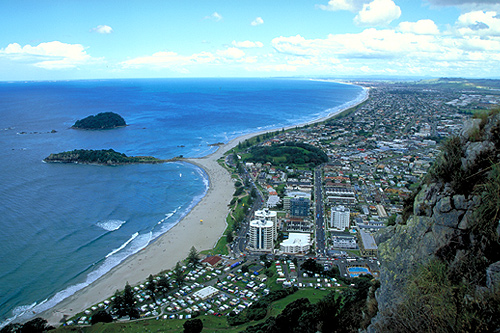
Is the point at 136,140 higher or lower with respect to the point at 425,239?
lower

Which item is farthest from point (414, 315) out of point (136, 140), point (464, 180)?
point (136, 140)

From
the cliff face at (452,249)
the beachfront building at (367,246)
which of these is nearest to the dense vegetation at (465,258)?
the cliff face at (452,249)

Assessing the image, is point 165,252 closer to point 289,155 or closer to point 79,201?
point 79,201

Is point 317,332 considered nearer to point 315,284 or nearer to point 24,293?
point 315,284

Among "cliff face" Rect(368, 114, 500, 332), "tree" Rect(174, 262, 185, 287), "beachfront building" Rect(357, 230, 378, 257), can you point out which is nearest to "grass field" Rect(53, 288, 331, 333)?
"tree" Rect(174, 262, 185, 287)

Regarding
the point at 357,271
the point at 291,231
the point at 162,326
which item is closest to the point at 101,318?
the point at 162,326

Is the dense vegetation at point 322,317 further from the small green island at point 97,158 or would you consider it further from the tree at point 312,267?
the small green island at point 97,158

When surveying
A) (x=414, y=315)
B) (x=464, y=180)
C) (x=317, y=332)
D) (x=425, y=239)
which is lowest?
(x=317, y=332)
